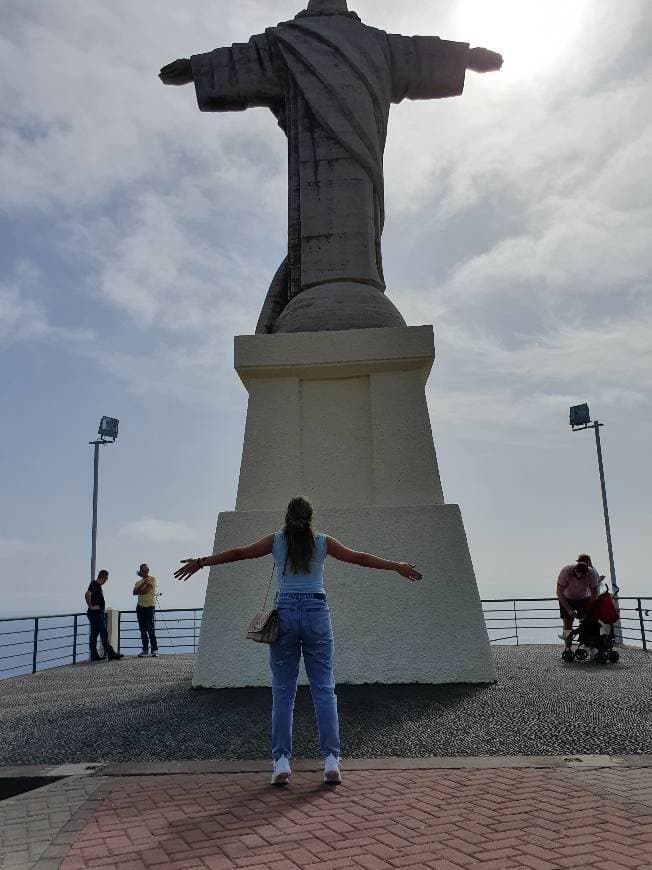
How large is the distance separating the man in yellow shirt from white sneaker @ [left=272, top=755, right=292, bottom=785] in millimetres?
8299

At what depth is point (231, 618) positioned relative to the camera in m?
7.07

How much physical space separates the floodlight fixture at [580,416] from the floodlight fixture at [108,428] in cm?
1442

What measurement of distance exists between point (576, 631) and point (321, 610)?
19.5 feet

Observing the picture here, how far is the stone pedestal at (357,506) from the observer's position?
6859mm

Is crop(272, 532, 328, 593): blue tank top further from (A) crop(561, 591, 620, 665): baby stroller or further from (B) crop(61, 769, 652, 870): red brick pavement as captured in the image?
(A) crop(561, 591, 620, 665): baby stroller

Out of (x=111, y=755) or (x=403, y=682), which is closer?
(x=111, y=755)

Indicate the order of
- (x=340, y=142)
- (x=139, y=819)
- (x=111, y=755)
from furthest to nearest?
(x=340, y=142)
(x=111, y=755)
(x=139, y=819)

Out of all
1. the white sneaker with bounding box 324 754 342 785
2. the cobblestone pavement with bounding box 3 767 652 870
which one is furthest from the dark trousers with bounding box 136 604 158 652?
the white sneaker with bounding box 324 754 342 785

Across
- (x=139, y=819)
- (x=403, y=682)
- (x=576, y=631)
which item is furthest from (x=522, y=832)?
(x=576, y=631)

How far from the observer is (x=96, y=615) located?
11148 mm

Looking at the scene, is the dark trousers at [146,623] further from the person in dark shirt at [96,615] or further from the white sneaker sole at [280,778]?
the white sneaker sole at [280,778]

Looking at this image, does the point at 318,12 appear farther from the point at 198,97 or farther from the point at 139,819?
the point at 139,819

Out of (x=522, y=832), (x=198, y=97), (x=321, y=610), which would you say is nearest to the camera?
(x=522, y=832)

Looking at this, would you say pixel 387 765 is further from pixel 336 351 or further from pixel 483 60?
pixel 483 60
